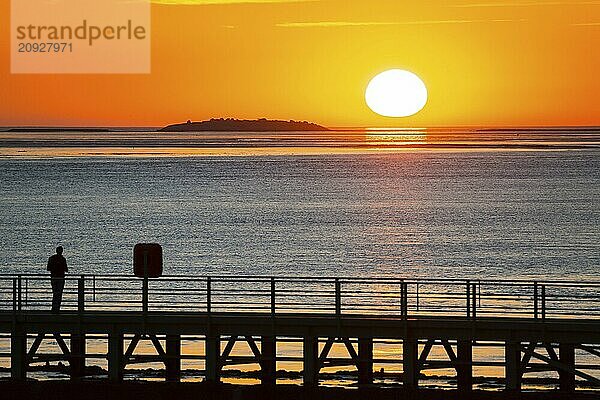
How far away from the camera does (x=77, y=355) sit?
96.4 ft

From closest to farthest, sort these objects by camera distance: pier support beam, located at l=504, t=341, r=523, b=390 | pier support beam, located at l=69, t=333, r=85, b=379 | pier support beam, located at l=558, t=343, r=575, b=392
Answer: pier support beam, located at l=504, t=341, r=523, b=390 < pier support beam, located at l=558, t=343, r=575, b=392 < pier support beam, located at l=69, t=333, r=85, b=379

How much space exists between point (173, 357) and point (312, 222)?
215 feet

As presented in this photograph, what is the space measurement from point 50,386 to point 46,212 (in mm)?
83010

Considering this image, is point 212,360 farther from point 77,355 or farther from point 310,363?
point 77,355

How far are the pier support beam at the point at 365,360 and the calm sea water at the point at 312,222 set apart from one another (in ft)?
108

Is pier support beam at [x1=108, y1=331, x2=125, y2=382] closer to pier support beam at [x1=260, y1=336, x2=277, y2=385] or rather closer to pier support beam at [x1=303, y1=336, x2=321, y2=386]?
pier support beam at [x1=260, y1=336, x2=277, y2=385]

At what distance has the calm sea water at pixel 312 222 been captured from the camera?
6888 centimetres

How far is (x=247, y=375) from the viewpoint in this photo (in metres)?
34.7

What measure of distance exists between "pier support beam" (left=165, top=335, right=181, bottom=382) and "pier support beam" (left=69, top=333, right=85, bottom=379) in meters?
1.99

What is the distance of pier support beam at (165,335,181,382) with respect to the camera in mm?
30297

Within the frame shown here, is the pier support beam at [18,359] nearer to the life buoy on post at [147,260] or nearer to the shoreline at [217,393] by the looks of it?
the shoreline at [217,393]

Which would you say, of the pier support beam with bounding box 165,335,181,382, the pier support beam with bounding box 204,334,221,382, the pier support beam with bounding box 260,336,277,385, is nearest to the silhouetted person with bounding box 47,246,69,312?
the pier support beam with bounding box 165,335,181,382

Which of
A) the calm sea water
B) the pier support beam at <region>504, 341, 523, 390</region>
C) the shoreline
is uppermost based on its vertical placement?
the calm sea water

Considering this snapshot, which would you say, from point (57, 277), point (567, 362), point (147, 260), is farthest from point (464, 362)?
point (57, 277)
